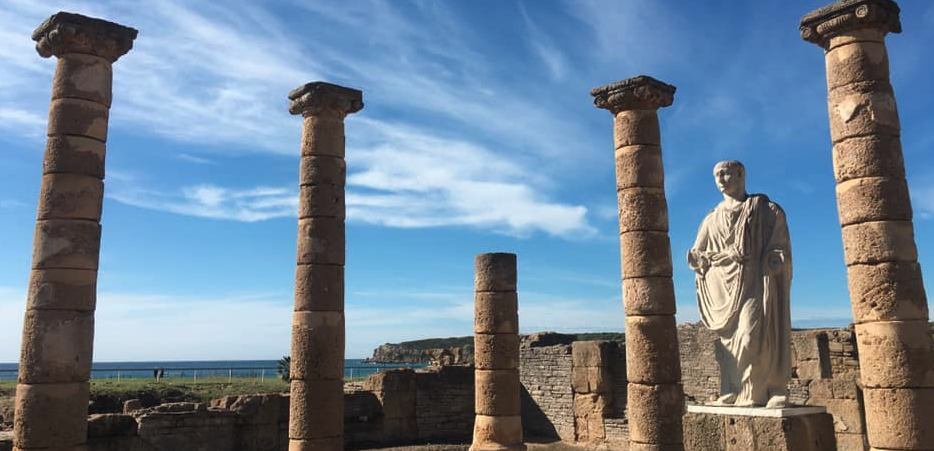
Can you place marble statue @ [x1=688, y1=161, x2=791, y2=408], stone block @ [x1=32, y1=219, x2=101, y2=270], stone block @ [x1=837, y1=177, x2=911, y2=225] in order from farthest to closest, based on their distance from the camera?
stone block @ [x1=32, y1=219, x2=101, y2=270], stone block @ [x1=837, y1=177, x2=911, y2=225], marble statue @ [x1=688, y1=161, x2=791, y2=408]

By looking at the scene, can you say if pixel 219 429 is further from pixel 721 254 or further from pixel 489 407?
pixel 721 254

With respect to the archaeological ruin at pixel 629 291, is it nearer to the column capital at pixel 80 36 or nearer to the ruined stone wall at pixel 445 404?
the column capital at pixel 80 36

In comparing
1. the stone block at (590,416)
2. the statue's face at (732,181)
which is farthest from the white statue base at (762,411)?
the stone block at (590,416)

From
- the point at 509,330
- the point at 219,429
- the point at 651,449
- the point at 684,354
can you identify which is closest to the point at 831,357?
the point at 684,354

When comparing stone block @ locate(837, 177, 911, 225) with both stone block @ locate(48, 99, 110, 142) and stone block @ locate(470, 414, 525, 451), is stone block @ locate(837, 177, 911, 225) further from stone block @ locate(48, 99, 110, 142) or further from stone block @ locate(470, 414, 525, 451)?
stone block @ locate(48, 99, 110, 142)

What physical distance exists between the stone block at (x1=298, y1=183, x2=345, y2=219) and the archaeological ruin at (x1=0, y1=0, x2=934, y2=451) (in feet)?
0.08

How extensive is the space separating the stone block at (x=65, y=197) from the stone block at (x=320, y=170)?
9.95ft

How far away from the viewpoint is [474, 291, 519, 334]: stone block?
545 inches

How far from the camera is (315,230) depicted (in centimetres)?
1138

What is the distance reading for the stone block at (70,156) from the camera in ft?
31.7

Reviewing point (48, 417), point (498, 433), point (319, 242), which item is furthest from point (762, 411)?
point (48, 417)

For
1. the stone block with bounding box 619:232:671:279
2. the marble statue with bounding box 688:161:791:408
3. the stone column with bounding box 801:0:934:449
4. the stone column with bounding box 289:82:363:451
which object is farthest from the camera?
the stone column with bounding box 289:82:363:451

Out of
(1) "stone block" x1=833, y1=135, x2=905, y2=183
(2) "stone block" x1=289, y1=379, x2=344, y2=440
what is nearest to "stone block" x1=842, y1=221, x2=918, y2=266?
(1) "stone block" x1=833, y1=135, x2=905, y2=183

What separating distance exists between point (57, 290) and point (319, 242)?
353 centimetres
